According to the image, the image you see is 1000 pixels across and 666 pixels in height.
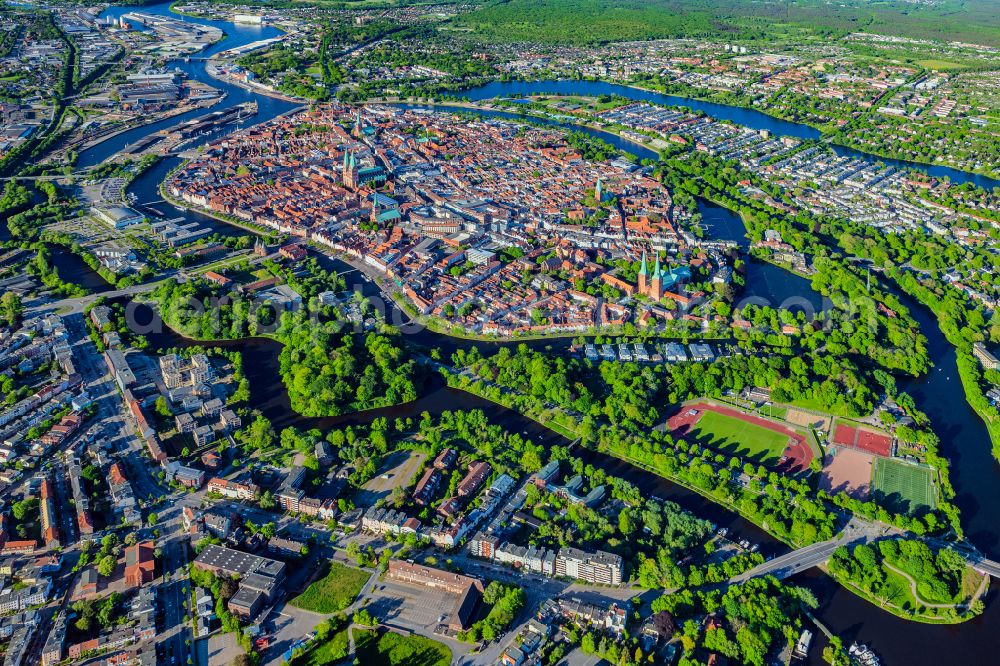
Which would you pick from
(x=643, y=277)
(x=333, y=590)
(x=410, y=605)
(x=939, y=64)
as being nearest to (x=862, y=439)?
(x=643, y=277)

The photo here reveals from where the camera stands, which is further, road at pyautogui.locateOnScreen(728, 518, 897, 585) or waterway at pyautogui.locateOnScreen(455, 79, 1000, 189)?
waterway at pyautogui.locateOnScreen(455, 79, 1000, 189)

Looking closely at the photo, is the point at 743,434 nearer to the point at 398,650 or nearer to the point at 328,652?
the point at 398,650

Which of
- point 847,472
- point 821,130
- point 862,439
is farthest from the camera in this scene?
point 821,130

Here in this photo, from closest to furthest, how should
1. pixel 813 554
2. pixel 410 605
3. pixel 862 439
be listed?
pixel 410 605 < pixel 813 554 < pixel 862 439

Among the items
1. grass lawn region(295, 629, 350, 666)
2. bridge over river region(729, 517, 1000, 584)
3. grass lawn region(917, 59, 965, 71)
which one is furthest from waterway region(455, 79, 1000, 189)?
grass lawn region(295, 629, 350, 666)

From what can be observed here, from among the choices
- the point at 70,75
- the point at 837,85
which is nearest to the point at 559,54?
the point at 837,85

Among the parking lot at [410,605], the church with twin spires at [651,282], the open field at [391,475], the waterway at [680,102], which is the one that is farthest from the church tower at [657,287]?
the waterway at [680,102]

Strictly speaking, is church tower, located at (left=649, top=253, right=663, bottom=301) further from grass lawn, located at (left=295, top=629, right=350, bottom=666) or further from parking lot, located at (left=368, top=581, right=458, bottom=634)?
→ grass lawn, located at (left=295, top=629, right=350, bottom=666)
